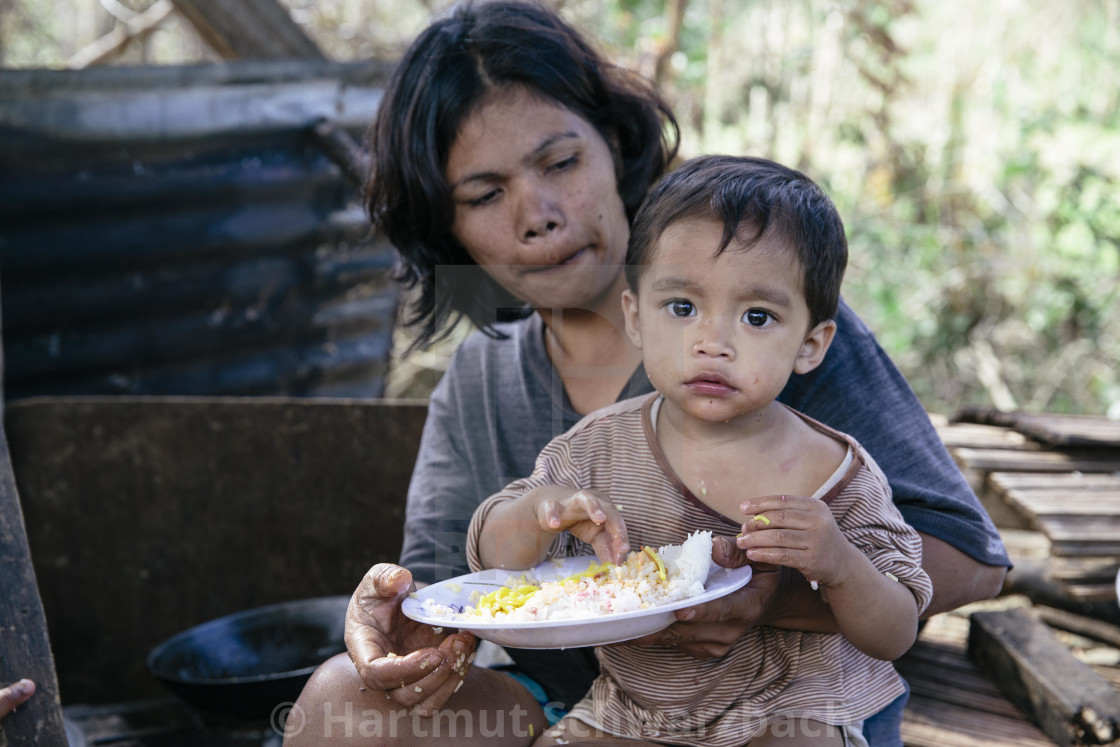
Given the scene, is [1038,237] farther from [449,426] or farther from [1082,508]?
[449,426]

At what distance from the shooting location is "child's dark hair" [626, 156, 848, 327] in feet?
4.52

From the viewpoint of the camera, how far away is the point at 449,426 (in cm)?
211

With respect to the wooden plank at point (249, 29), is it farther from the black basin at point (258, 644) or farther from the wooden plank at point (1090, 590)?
the wooden plank at point (1090, 590)

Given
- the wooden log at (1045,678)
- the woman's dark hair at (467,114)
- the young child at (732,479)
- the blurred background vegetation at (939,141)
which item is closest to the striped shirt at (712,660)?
the young child at (732,479)

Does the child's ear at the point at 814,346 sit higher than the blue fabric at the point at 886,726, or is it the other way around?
→ the child's ear at the point at 814,346

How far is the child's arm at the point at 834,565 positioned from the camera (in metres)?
1.25

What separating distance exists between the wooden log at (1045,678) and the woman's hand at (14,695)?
2.01m

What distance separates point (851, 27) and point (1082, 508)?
4145mm

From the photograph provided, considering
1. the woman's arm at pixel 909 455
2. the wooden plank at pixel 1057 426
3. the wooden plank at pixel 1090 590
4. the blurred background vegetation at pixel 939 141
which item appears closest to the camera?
the woman's arm at pixel 909 455

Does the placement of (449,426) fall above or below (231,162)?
below

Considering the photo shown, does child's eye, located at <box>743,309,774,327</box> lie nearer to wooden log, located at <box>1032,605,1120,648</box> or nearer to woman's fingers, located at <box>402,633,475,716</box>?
woman's fingers, located at <box>402,633,475,716</box>

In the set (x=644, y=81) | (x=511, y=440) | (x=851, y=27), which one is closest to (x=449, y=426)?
(x=511, y=440)

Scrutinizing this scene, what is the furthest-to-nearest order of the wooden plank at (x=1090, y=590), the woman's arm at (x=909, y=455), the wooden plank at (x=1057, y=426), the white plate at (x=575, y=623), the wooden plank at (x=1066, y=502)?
the wooden plank at (x=1057, y=426) → the wooden plank at (x=1066, y=502) → the wooden plank at (x=1090, y=590) → the woman's arm at (x=909, y=455) → the white plate at (x=575, y=623)

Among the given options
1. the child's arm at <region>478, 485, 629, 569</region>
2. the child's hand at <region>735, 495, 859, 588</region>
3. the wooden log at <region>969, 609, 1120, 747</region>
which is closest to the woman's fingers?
the child's arm at <region>478, 485, 629, 569</region>
